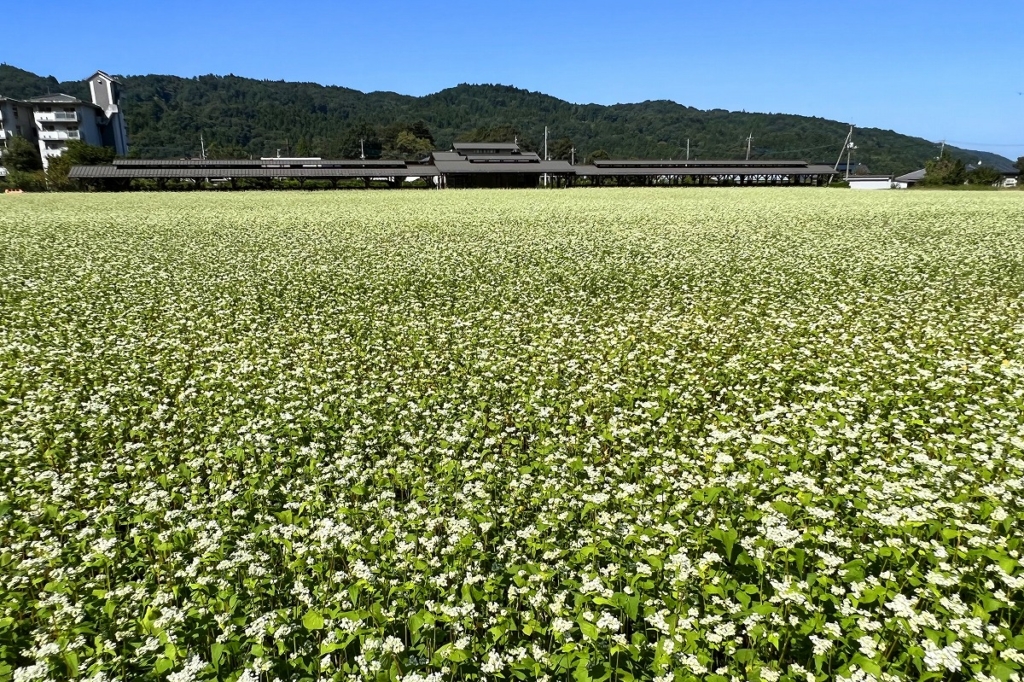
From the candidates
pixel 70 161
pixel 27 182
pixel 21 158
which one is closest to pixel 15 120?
pixel 21 158

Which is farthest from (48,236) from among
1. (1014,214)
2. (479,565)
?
(1014,214)

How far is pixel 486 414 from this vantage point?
7633 millimetres

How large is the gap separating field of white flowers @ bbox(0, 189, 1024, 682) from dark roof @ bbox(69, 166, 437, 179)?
6948 cm

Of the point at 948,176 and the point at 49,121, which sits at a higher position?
the point at 49,121

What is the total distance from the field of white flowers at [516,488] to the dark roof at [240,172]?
69480 mm

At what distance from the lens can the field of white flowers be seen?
3678 mm

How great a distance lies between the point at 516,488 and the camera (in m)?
5.70

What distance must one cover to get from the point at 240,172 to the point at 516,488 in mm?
82424

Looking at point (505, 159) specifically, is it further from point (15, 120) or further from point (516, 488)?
point (15, 120)

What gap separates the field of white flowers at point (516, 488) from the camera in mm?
3678

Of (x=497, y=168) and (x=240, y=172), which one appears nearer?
(x=240, y=172)

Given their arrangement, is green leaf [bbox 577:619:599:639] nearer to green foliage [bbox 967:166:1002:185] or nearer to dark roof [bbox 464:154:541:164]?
dark roof [bbox 464:154:541:164]

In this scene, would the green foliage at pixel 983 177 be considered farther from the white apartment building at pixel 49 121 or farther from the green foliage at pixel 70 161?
the white apartment building at pixel 49 121

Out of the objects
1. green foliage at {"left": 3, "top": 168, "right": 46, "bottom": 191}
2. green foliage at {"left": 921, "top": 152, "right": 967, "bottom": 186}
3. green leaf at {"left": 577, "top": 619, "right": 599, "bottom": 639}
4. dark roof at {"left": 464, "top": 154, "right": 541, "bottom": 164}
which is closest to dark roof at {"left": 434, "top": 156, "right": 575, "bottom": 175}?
dark roof at {"left": 464, "top": 154, "right": 541, "bottom": 164}
